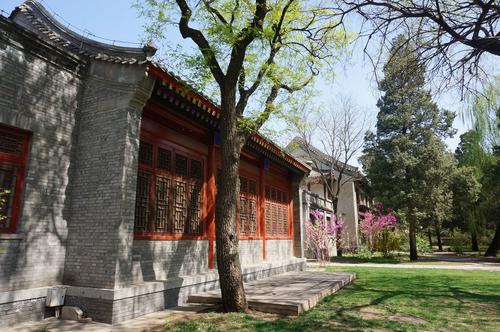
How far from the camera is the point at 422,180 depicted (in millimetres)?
20734

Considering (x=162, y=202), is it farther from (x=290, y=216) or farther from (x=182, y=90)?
(x=290, y=216)

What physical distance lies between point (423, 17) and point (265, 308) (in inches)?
195

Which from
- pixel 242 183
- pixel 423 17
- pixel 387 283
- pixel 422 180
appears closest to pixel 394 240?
pixel 422 180

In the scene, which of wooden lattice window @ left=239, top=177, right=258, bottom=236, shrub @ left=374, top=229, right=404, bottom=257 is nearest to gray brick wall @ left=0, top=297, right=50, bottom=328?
wooden lattice window @ left=239, top=177, right=258, bottom=236

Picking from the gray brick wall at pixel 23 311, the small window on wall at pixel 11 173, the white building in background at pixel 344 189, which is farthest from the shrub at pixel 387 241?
the small window on wall at pixel 11 173

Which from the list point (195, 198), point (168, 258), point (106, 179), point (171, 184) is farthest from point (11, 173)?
point (195, 198)

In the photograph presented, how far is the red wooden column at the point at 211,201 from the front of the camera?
866 centimetres

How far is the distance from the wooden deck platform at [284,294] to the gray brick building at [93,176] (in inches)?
31.5

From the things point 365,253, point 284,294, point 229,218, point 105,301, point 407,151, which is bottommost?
point 284,294

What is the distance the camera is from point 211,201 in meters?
8.87

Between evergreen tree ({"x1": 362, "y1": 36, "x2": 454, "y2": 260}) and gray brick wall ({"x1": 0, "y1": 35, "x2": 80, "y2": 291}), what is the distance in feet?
58.0

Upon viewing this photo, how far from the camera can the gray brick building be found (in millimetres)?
5695

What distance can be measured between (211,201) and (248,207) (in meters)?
2.36

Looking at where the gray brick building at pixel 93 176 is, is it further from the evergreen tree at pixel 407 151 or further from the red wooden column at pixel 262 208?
the evergreen tree at pixel 407 151
